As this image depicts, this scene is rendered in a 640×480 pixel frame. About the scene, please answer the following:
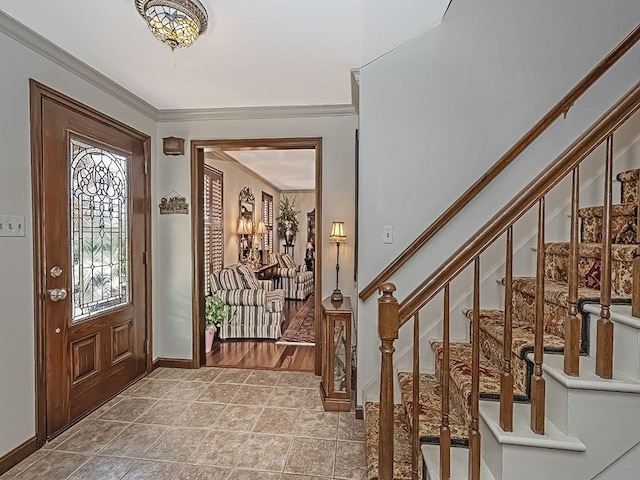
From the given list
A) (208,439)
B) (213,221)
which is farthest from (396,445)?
(213,221)

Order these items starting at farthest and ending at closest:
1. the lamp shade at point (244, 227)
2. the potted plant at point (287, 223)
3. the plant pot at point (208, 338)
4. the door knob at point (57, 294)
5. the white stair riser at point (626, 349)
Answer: the potted plant at point (287, 223)
the lamp shade at point (244, 227)
the plant pot at point (208, 338)
the door knob at point (57, 294)
the white stair riser at point (626, 349)

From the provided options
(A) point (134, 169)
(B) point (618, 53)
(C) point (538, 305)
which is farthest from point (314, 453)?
(B) point (618, 53)

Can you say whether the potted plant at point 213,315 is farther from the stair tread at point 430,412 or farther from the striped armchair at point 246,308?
the stair tread at point 430,412

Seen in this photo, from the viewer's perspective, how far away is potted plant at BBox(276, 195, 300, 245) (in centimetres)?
945

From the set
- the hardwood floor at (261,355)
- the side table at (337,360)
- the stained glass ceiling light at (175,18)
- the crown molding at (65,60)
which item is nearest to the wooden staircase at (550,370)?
the side table at (337,360)

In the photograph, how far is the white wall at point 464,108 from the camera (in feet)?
7.55

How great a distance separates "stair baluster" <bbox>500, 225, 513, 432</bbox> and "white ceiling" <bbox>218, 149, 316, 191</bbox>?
355 centimetres

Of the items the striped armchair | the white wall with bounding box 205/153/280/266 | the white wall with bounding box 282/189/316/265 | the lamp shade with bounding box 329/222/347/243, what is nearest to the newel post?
the lamp shade with bounding box 329/222/347/243

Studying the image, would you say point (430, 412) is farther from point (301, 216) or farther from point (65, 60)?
point (301, 216)

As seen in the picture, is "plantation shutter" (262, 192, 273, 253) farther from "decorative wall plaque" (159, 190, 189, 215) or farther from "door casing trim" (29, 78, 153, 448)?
"door casing trim" (29, 78, 153, 448)

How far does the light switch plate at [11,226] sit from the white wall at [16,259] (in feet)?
0.10

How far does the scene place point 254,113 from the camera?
3.47 meters

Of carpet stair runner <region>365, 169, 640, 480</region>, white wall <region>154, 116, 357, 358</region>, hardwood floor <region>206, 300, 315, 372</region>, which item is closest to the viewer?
carpet stair runner <region>365, 169, 640, 480</region>

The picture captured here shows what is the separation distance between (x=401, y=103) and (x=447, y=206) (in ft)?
2.50
